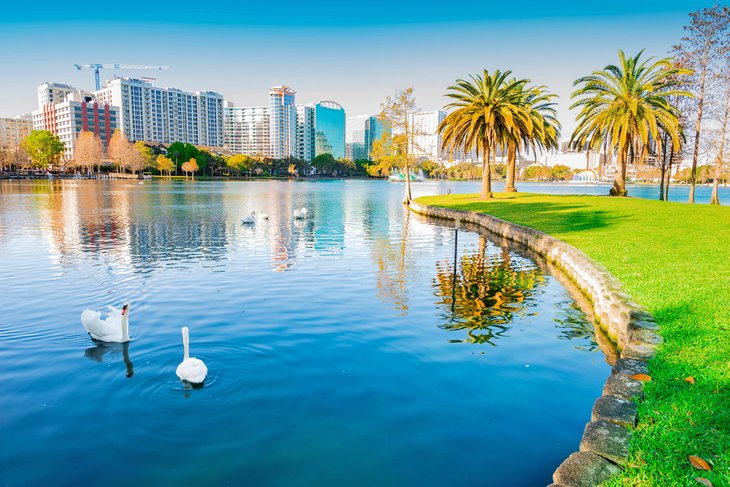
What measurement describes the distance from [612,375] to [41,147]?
165 m

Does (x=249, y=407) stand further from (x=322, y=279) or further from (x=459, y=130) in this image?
(x=459, y=130)

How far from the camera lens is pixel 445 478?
17.8ft

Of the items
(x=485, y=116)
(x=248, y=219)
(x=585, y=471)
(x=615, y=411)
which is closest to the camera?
(x=585, y=471)

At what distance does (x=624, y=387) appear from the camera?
6133mm

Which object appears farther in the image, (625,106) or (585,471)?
(625,106)

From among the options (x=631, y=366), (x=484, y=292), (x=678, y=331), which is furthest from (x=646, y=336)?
(x=484, y=292)

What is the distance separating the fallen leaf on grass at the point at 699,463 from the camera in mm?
4359

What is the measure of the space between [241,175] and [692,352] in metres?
187

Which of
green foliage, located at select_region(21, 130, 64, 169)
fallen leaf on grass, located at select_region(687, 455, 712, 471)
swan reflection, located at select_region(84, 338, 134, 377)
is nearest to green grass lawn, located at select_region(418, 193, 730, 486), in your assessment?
fallen leaf on grass, located at select_region(687, 455, 712, 471)

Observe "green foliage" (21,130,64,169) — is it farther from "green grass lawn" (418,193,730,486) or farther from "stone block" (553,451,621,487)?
"stone block" (553,451,621,487)

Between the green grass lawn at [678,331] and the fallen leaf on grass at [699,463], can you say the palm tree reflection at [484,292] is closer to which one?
the green grass lawn at [678,331]

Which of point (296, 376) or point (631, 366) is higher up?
point (631, 366)

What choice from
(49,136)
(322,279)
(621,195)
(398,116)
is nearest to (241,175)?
(49,136)

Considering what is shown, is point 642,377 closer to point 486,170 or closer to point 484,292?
point 484,292
